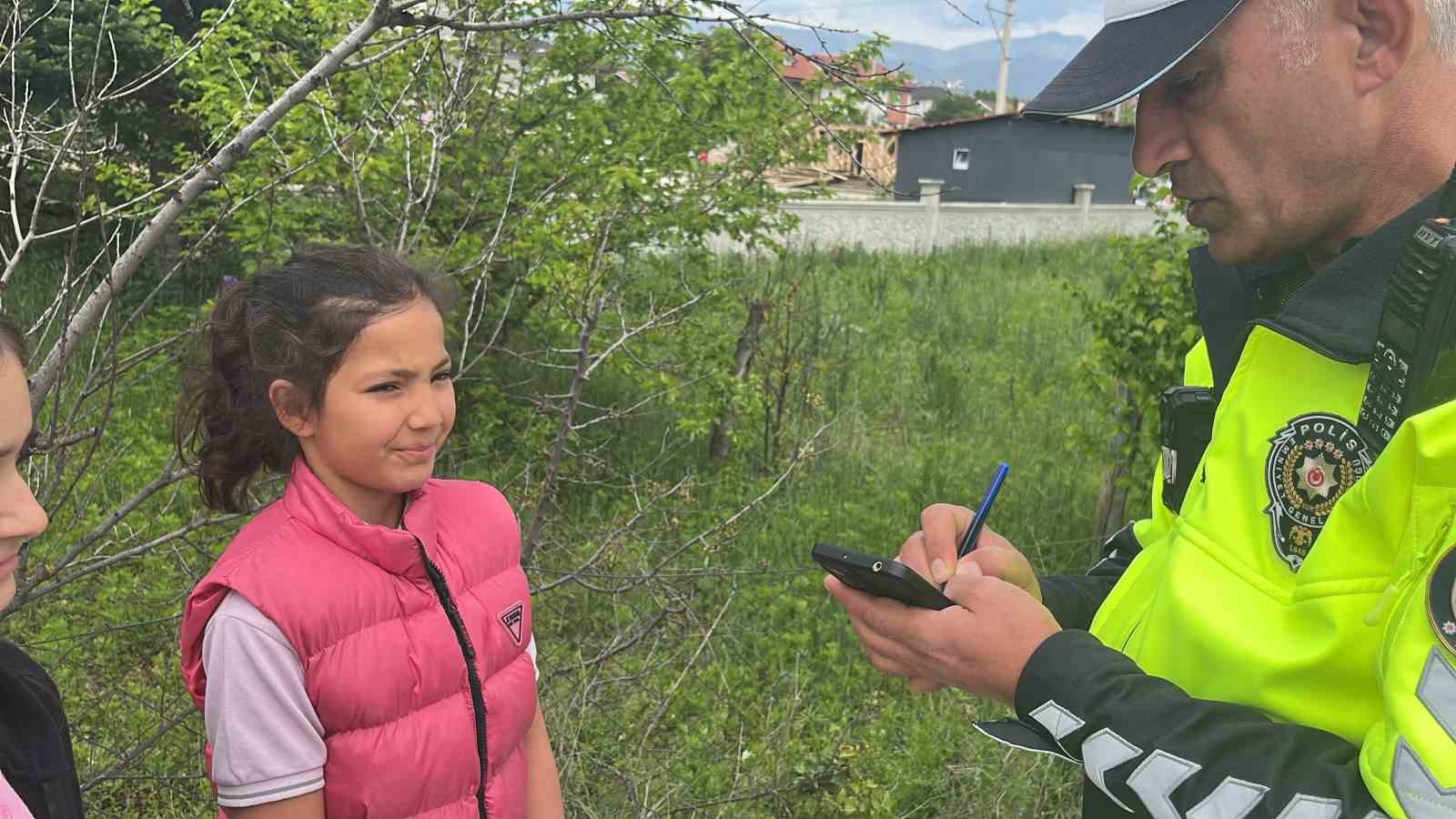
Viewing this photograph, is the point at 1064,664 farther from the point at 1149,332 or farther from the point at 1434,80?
the point at 1149,332

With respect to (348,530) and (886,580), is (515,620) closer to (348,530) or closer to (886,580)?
(348,530)

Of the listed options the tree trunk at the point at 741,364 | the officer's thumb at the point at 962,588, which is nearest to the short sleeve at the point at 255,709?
the officer's thumb at the point at 962,588

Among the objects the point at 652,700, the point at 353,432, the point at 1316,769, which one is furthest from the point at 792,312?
the point at 1316,769

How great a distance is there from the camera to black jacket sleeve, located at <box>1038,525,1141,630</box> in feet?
5.88

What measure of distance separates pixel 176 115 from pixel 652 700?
692 cm

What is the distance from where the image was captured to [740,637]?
4.39 meters

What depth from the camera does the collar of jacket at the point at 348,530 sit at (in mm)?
1604

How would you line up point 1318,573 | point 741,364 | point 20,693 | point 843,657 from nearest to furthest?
point 1318,573 → point 20,693 → point 843,657 → point 741,364

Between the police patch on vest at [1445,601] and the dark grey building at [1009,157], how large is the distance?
2537 centimetres

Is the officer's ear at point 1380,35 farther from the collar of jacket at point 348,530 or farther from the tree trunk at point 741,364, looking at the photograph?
the tree trunk at point 741,364

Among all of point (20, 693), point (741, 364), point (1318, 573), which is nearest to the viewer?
point (1318, 573)

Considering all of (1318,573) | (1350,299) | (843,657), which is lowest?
(843,657)

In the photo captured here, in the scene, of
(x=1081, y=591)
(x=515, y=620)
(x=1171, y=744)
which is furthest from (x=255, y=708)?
(x=1081, y=591)

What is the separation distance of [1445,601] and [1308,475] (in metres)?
0.27
